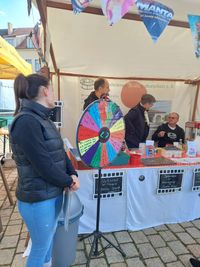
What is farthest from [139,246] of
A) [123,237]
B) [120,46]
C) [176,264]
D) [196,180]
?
[120,46]

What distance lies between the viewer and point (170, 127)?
150 inches

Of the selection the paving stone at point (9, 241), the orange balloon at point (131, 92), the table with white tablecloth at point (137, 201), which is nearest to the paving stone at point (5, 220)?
the paving stone at point (9, 241)

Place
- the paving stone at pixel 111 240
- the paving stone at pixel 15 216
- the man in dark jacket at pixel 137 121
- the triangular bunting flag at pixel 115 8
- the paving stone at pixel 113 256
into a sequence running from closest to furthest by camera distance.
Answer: the triangular bunting flag at pixel 115 8 → the paving stone at pixel 113 256 → the paving stone at pixel 111 240 → the paving stone at pixel 15 216 → the man in dark jacket at pixel 137 121

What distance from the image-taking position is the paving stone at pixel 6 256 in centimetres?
178

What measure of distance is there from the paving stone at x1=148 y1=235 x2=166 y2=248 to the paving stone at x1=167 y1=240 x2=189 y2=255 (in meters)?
0.06

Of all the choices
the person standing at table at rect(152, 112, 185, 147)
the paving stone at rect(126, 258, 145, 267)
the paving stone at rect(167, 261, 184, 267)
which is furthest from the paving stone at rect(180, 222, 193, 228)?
the person standing at table at rect(152, 112, 185, 147)

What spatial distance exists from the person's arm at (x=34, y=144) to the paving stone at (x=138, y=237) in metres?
1.39

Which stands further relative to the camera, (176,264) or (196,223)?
(196,223)

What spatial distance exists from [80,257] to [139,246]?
56 centimetres

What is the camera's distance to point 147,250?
6.38 feet

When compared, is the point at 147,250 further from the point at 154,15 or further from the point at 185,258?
the point at 154,15

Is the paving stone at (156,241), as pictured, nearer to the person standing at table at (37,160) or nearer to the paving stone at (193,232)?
the paving stone at (193,232)

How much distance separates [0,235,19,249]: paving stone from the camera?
1.98 meters

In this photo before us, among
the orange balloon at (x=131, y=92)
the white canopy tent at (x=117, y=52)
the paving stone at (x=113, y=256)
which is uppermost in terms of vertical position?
the white canopy tent at (x=117, y=52)
